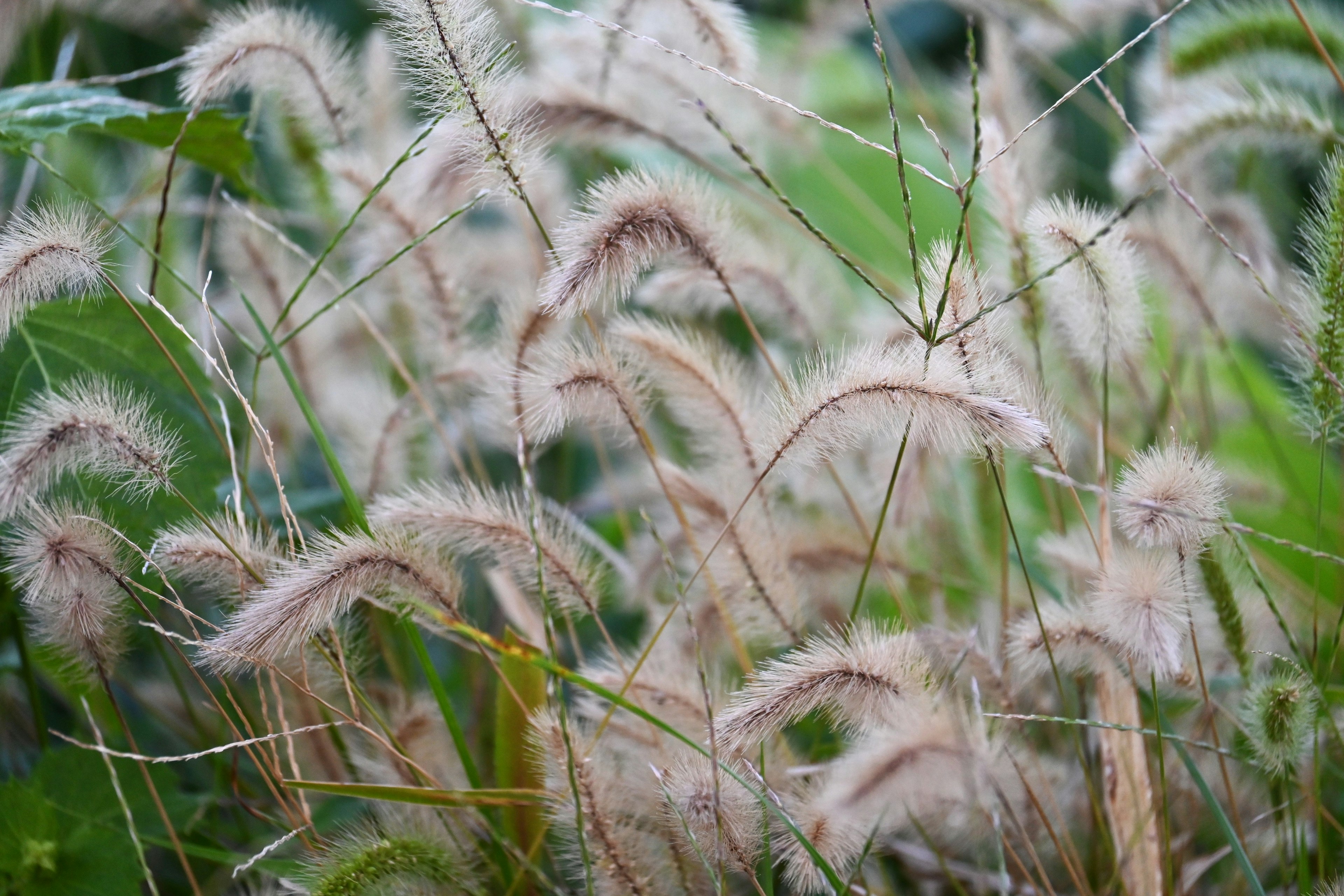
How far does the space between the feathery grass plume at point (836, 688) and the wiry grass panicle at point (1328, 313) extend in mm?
359

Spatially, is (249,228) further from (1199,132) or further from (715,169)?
(1199,132)

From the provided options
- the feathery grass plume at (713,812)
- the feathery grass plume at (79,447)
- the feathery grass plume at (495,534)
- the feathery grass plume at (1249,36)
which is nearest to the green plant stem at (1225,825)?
the feathery grass plume at (713,812)

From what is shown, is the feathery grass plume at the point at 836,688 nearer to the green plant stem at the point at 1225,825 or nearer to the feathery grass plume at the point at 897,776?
the feathery grass plume at the point at 897,776

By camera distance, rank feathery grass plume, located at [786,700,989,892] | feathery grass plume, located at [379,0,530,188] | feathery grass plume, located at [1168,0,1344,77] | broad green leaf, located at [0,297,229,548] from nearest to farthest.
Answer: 1. feathery grass plume, located at [786,700,989,892]
2. feathery grass plume, located at [379,0,530,188]
3. broad green leaf, located at [0,297,229,548]
4. feathery grass plume, located at [1168,0,1344,77]

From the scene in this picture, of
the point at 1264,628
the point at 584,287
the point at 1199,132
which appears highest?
the point at 1199,132

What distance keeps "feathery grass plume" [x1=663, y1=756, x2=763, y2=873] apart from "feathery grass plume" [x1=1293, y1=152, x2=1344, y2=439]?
490mm

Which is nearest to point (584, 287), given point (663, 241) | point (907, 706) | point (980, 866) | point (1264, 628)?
point (663, 241)

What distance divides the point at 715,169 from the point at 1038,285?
14.2 inches

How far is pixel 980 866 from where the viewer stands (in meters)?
0.80

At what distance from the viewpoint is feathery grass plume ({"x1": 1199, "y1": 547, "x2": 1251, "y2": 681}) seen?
0.72m

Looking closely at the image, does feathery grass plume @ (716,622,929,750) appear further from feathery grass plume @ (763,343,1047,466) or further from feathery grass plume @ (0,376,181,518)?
feathery grass plume @ (0,376,181,518)

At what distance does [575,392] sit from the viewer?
0.70 metres

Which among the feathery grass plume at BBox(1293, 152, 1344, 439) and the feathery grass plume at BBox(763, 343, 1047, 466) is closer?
the feathery grass plume at BBox(763, 343, 1047, 466)

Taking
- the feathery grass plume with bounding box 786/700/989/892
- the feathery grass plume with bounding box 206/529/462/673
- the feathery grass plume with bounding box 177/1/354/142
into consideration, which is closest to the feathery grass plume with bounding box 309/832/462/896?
the feathery grass plume with bounding box 206/529/462/673
